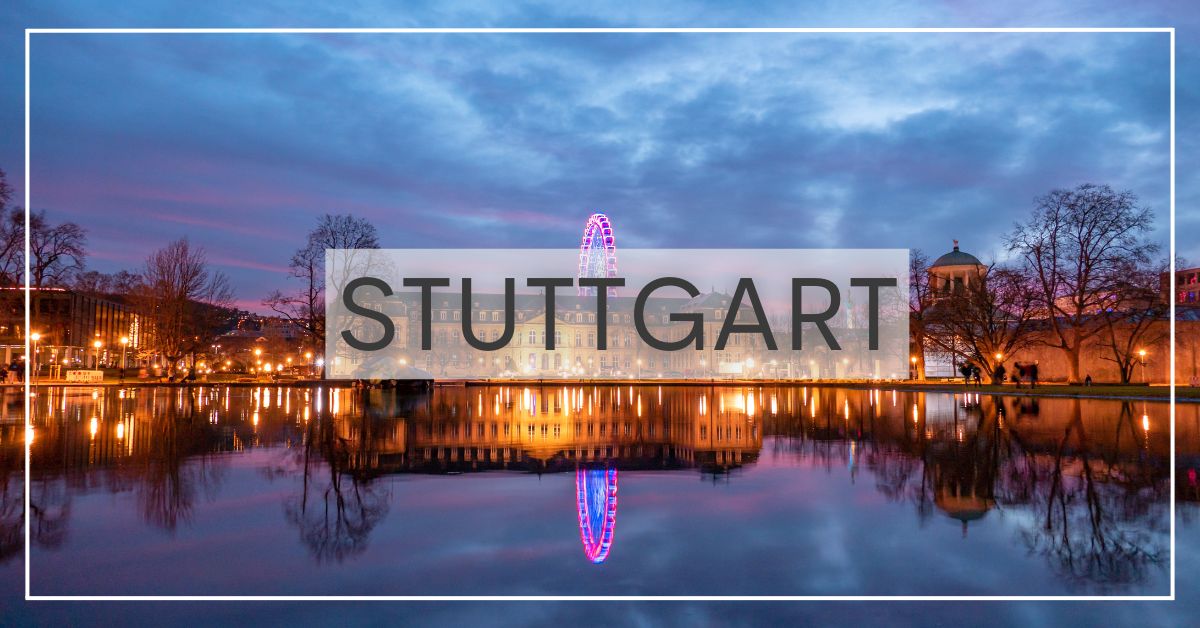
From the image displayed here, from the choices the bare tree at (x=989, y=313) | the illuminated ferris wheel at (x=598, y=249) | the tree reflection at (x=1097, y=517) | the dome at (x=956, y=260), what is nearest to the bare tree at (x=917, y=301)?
the bare tree at (x=989, y=313)

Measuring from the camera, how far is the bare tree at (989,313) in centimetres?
5094

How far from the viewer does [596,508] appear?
9641 millimetres

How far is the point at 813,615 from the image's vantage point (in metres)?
5.54

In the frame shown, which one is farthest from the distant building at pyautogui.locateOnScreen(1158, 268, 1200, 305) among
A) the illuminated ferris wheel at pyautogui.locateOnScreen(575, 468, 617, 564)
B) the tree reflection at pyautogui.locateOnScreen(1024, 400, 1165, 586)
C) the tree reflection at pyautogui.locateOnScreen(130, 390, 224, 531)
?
the tree reflection at pyautogui.locateOnScreen(130, 390, 224, 531)

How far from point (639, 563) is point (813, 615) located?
69.4 inches

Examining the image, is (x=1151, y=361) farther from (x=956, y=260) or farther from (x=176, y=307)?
(x=176, y=307)

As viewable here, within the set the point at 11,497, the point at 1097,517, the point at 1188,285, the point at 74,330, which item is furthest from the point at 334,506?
the point at 1188,285

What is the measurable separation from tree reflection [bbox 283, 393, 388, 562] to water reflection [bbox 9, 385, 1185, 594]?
0.04m

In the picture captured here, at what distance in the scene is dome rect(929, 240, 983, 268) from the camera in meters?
85.4

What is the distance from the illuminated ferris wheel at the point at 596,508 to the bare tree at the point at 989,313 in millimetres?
44402

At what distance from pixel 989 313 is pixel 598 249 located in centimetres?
4321

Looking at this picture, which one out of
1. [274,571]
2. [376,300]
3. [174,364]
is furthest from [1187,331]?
[174,364]

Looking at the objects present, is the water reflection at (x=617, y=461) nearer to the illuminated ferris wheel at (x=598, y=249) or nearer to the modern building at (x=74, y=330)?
the modern building at (x=74, y=330)

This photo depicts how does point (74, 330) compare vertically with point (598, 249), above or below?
below
